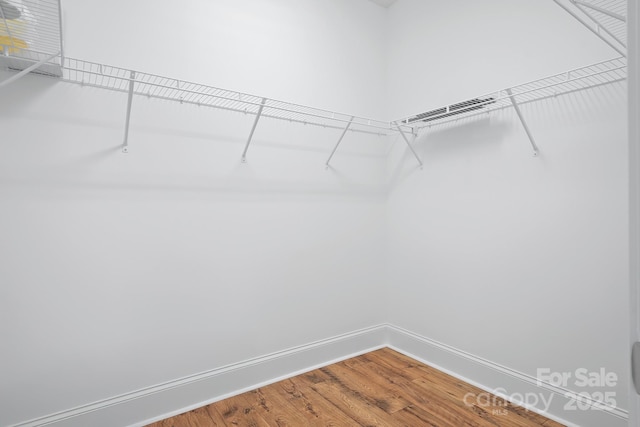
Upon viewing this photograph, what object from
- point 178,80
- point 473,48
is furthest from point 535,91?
point 178,80

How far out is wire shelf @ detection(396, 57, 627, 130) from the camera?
1525 millimetres

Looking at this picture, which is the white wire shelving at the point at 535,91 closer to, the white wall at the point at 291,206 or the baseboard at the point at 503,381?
the white wall at the point at 291,206

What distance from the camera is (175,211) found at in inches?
71.6

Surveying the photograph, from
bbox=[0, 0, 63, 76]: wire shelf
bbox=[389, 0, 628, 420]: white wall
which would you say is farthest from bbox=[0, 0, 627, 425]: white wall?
bbox=[0, 0, 63, 76]: wire shelf

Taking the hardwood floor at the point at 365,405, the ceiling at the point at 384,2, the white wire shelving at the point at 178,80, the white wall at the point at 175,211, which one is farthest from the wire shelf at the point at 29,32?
the ceiling at the point at 384,2

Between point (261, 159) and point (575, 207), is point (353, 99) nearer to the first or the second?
point (261, 159)

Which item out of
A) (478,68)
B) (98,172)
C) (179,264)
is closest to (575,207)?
(478,68)

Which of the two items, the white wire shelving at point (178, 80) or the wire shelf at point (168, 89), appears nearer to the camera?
the white wire shelving at point (178, 80)

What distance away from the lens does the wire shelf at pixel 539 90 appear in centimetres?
153

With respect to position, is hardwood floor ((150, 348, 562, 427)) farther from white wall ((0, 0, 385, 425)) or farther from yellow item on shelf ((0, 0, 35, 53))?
yellow item on shelf ((0, 0, 35, 53))

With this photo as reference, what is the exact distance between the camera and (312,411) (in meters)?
1.80

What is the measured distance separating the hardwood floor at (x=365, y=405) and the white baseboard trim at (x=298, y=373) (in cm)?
5

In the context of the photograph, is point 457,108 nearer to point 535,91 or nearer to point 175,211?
point 535,91

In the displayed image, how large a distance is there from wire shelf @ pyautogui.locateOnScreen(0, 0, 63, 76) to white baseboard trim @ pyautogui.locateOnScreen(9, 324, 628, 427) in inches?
59.6
